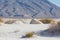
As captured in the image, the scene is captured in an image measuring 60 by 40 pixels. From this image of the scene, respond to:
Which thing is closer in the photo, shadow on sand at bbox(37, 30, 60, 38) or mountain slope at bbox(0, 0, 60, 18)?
shadow on sand at bbox(37, 30, 60, 38)

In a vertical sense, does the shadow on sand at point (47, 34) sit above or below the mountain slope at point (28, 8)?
below

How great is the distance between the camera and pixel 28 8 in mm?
122000

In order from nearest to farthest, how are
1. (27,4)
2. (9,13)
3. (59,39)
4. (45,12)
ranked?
(59,39) < (9,13) < (45,12) < (27,4)

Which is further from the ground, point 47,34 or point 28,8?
point 28,8

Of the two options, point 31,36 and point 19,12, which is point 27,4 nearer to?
point 19,12

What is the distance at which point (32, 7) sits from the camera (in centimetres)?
12381

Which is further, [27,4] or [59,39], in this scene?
[27,4]

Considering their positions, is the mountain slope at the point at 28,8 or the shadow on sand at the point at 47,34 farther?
the mountain slope at the point at 28,8

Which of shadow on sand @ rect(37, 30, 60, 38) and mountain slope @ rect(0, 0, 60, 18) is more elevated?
mountain slope @ rect(0, 0, 60, 18)

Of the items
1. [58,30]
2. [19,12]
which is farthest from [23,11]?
[58,30]

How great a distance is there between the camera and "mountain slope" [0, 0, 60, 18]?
367 ft

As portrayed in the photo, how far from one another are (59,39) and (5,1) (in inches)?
4653

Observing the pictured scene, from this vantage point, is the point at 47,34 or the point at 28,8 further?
the point at 28,8

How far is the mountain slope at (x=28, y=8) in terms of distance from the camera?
111938mm
